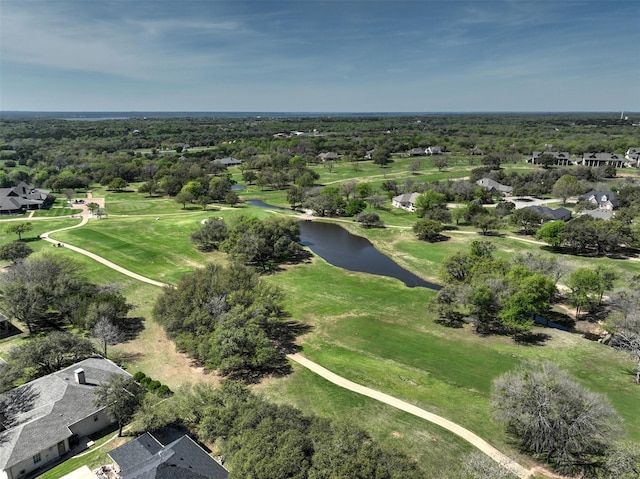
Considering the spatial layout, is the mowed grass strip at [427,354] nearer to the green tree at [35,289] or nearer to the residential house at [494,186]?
the green tree at [35,289]

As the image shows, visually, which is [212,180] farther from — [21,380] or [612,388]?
[612,388]

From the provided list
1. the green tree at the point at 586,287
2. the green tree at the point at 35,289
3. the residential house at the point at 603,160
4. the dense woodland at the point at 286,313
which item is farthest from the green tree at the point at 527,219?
the residential house at the point at 603,160

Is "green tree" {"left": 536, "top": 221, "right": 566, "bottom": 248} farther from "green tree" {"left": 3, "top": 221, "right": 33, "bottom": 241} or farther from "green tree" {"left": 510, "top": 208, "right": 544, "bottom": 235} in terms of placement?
"green tree" {"left": 3, "top": 221, "right": 33, "bottom": 241}

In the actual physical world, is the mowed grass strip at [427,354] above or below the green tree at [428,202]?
below

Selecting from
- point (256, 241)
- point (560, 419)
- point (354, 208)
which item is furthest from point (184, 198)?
point (560, 419)

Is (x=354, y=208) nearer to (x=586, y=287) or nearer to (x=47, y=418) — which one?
(x=586, y=287)
